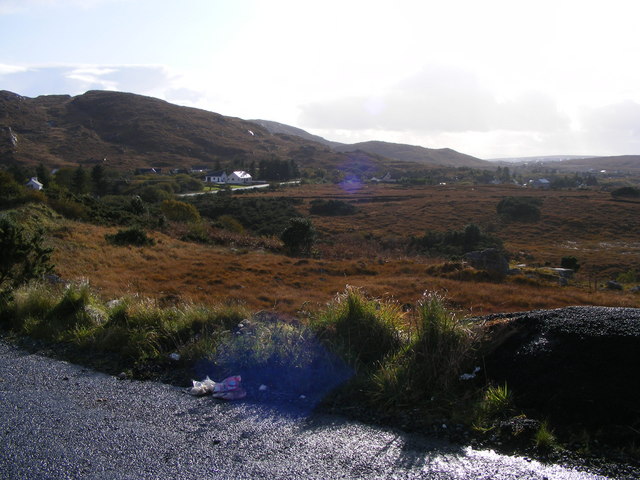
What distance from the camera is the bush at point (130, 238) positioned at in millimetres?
28750

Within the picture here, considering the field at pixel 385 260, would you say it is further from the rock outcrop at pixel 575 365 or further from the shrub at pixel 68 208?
the shrub at pixel 68 208

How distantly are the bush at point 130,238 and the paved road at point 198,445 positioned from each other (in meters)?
25.9

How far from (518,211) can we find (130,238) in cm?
5795

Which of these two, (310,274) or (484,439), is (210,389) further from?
(310,274)

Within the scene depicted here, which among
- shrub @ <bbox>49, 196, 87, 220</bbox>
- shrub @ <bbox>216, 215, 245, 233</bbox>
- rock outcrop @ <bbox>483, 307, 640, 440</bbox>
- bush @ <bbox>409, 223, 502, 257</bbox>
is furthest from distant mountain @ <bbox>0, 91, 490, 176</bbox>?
rock outcrop @ <bbox>483, 307, 640, 440</bbox>

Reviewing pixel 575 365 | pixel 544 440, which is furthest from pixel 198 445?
pixel 575 365

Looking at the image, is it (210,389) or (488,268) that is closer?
(210,389)

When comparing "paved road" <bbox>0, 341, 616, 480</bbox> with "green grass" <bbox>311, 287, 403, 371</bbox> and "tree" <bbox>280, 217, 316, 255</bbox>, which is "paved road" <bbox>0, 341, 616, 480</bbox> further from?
"tree" <bbox>280, 217, 316, 255</bbox>

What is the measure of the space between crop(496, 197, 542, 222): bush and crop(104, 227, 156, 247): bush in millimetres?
54440

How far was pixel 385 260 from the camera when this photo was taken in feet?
111

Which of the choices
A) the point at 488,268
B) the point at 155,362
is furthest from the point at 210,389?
the point at 488,268

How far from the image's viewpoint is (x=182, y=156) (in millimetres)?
148125

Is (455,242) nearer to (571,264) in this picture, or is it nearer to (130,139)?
(571,264)

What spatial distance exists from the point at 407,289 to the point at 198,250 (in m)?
16.2
